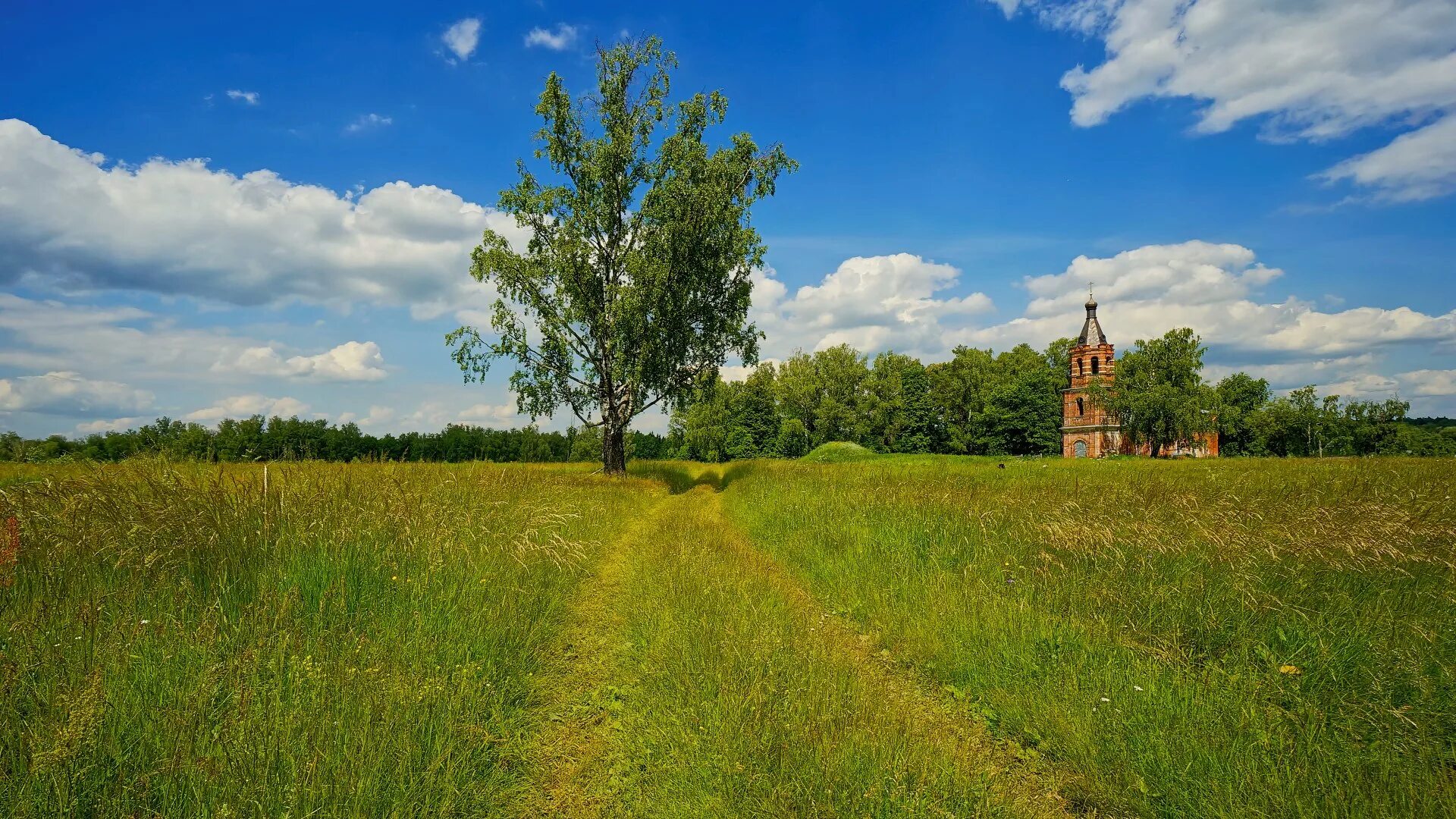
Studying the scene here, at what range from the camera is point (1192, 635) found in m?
5.38

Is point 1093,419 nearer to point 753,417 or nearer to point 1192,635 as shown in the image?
point 753,417

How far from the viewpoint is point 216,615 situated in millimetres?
4355

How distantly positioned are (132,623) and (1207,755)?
692 cm

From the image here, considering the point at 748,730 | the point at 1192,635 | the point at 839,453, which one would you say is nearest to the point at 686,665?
the point at 748,730

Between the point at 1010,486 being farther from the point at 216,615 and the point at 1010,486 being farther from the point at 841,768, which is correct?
the point at 216,615

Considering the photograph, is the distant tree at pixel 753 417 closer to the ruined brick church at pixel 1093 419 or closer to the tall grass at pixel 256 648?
the ruined brick church at pixel 1093 419

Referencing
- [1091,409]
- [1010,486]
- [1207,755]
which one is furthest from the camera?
[1091,409]

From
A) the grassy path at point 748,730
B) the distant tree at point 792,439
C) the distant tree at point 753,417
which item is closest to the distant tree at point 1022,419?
the distant tree at point 792,439

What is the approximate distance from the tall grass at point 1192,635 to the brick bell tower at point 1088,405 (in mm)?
A: 78984

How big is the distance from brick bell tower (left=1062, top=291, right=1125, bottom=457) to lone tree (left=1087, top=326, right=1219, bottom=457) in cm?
299

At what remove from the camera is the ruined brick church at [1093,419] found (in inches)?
3068

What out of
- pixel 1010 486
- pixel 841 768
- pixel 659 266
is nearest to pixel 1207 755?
pixel 841 768

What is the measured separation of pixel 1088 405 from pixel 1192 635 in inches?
3596

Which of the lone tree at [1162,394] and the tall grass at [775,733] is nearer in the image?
the tall grass at [775,733]
